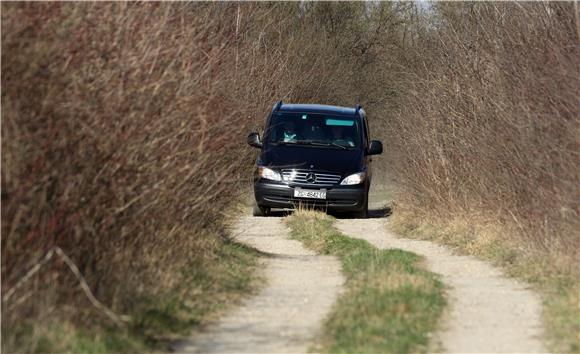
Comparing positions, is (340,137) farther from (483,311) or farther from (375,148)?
(483,311)

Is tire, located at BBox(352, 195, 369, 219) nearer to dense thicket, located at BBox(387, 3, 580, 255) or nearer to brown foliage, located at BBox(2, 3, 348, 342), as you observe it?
dense thicket, located at BBox(387, 3, 580, 255)

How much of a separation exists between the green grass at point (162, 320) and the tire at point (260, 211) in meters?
8.31

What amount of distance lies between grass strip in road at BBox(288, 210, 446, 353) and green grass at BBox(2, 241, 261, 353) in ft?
3.08

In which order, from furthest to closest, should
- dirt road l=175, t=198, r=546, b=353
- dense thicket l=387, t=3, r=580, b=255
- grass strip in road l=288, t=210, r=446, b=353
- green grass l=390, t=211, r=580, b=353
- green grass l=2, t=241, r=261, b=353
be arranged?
dense thicket l=387, t=3, r=580, b=255 → green grass l=390, t=211, r=580, b=353 → dirt road l=175, t=198, r=546, b=353 → grass strip in road l=288, t=210, r=446, b=353 → green grass l=2, t=241, r=261, b=353

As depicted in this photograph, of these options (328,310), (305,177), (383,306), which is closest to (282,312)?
(328,310)

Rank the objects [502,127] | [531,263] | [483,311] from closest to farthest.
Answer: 1. [483,311]
2. [531,263]
3. [502,127]

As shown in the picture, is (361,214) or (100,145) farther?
(361,214)

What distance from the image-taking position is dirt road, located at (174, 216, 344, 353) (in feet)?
29.2

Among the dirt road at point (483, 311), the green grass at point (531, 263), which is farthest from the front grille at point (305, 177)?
the dirt road at point (483, 311)

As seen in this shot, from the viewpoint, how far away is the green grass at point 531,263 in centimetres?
966

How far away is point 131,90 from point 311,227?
938cm

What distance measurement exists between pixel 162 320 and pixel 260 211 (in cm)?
1306

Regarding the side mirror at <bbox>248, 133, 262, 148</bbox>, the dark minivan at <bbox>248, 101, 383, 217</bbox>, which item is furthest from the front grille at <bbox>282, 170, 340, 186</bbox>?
the side mirror at <bbox>248, 133, 262, 148</bbox>

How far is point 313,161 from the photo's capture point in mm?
21328
